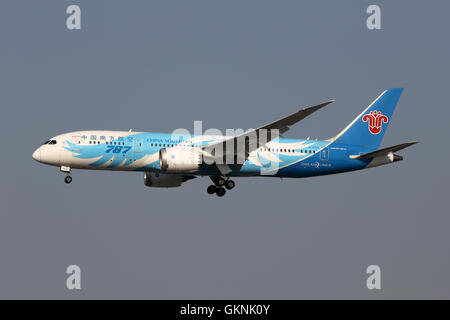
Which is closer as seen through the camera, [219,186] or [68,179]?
[68,179]

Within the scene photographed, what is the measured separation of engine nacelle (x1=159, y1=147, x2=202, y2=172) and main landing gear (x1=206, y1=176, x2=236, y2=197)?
350cm

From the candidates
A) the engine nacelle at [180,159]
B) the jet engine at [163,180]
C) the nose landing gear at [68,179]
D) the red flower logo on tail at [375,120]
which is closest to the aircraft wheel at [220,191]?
the jet engine at [163,180]

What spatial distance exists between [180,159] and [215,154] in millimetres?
2494

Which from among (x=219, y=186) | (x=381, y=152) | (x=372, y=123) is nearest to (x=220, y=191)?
(x=219, y=186)

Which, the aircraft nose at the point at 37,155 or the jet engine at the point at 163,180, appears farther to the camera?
the jet engine at the point at 163,180

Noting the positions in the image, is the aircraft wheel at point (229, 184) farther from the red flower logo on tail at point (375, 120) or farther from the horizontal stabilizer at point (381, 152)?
the red flower logo on tail at point (375, 120)

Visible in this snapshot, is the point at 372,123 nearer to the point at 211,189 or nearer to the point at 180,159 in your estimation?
the point at 211,189

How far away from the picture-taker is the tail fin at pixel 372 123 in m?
57.7

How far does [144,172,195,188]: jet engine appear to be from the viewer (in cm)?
5725

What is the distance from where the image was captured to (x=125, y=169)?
51.8 m

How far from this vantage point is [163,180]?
57406mm

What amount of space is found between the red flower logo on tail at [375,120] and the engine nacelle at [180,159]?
1408cm

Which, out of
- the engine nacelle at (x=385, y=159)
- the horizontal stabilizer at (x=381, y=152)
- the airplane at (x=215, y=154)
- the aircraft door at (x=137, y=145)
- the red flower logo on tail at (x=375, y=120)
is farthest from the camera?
the red flower logo on tail at (x=375, y=120)

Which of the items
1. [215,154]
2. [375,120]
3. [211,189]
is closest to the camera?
[215,154]
